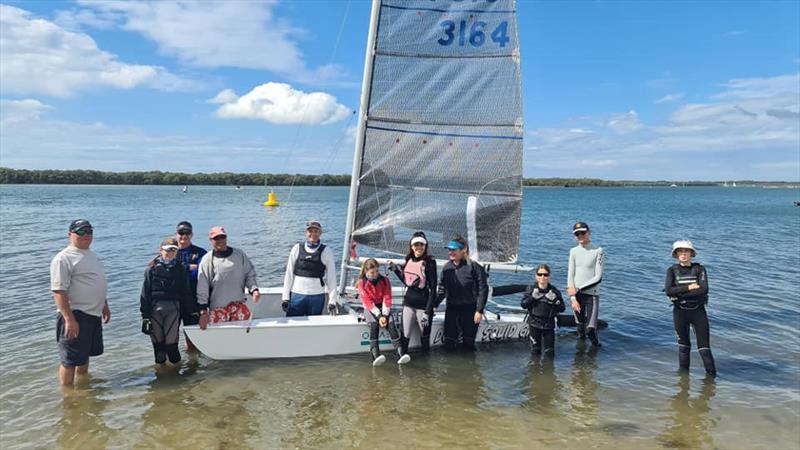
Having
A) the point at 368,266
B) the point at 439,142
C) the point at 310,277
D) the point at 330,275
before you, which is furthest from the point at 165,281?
the point at 439,142

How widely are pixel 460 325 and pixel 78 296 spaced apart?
446 cm

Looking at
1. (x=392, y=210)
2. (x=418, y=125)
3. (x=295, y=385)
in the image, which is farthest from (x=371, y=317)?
(x=418, y=125)

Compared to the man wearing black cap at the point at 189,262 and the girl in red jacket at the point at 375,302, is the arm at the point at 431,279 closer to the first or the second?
the girl in red jacket at the point at 375,302

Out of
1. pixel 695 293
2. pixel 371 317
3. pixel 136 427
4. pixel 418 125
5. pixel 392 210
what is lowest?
pixel 136 427

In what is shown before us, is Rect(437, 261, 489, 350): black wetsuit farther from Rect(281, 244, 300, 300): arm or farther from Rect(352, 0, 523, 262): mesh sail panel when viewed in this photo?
Rect(281, 244, 300, 300): arm

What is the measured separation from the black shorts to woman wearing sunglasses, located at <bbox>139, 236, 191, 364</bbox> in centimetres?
49

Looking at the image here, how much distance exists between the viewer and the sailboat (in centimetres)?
726

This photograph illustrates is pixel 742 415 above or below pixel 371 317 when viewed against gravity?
below

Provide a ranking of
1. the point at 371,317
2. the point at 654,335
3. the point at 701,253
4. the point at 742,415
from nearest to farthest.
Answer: the point at 742,415
the point at 371,317
the point at 654,335
the point at 701,253

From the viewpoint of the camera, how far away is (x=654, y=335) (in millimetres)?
8547

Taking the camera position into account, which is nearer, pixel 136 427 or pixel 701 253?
pixel 136 427

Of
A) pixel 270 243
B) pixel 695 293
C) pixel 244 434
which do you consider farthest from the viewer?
pixel 270 243

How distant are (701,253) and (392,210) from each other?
631 inches

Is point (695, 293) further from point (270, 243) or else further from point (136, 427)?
point (270, 243)
